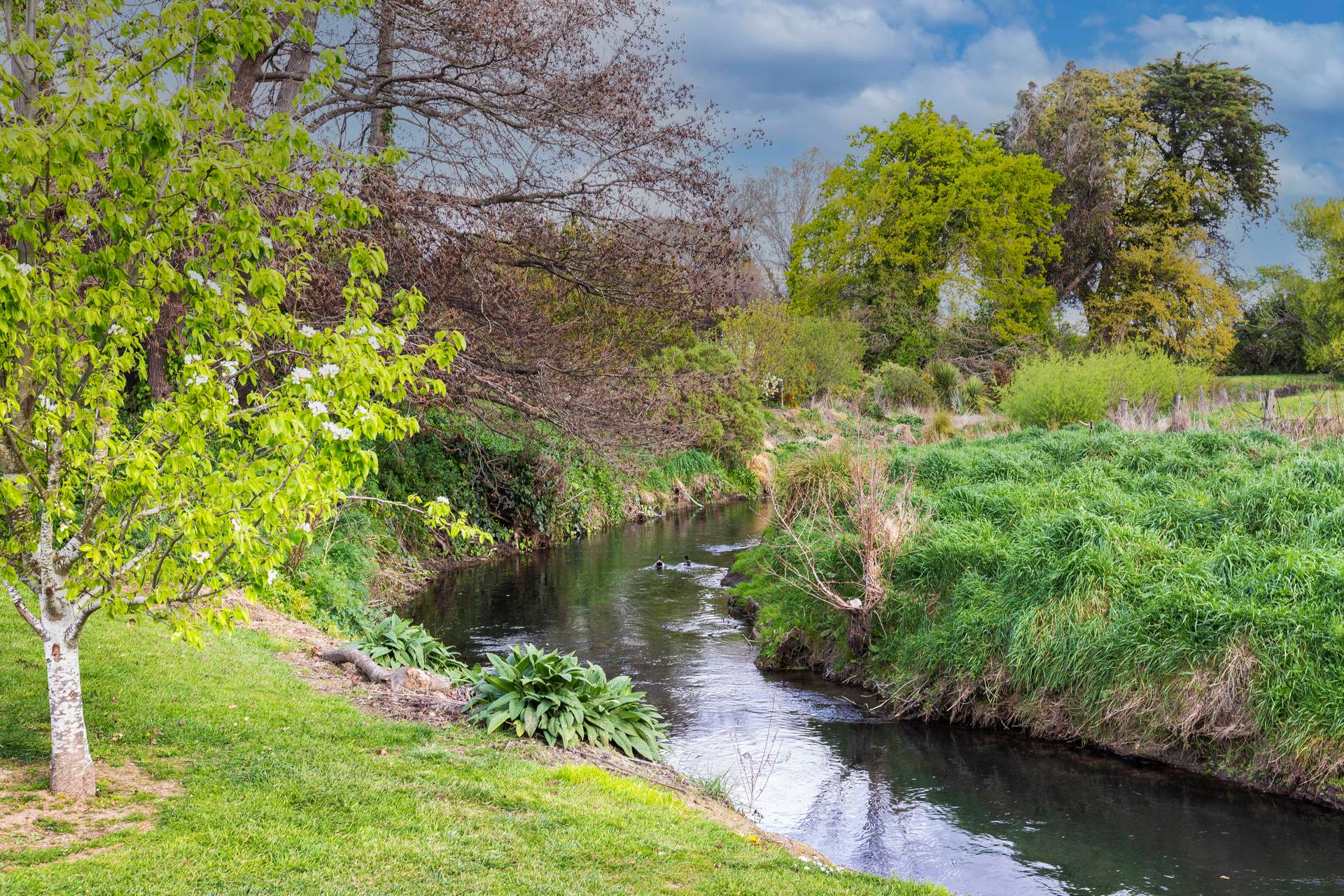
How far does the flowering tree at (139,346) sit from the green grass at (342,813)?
0.94 m

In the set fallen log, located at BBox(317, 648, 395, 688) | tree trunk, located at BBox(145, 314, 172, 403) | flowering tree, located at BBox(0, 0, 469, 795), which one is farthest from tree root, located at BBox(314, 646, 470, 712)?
tree trunk, located at BBox(145, 314, 172, 403)

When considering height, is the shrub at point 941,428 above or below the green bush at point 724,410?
below

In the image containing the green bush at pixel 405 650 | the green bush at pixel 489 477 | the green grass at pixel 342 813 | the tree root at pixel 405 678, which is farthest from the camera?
the green bush at pixel 489 477

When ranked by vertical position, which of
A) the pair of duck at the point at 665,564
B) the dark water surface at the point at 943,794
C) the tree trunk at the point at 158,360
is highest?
the tree trunk at the point at 158,360

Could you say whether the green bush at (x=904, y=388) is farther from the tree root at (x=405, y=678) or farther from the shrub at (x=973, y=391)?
the tree root at (x=405, y=678)

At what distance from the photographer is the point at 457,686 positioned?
32.5 ft

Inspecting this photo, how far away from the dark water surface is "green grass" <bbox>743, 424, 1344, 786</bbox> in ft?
1.48

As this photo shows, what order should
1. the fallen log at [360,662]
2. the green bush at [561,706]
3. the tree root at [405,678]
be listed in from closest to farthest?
the green bush at [561,706] → the tree root at [405,678] → the fallen log at [360,662]

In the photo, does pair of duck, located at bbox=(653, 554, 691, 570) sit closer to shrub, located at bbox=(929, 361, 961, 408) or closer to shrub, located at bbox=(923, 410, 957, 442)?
shrub, located at bbox=(923, 410, 957, 442)

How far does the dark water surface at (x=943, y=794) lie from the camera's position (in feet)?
23.4

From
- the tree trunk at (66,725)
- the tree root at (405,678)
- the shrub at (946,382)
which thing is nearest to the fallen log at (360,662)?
the tree root at (405,678)

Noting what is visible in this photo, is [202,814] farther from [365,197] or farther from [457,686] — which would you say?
[365,197]

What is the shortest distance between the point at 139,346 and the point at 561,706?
4079 mm

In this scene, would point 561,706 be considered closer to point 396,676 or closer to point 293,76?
point 396,676
